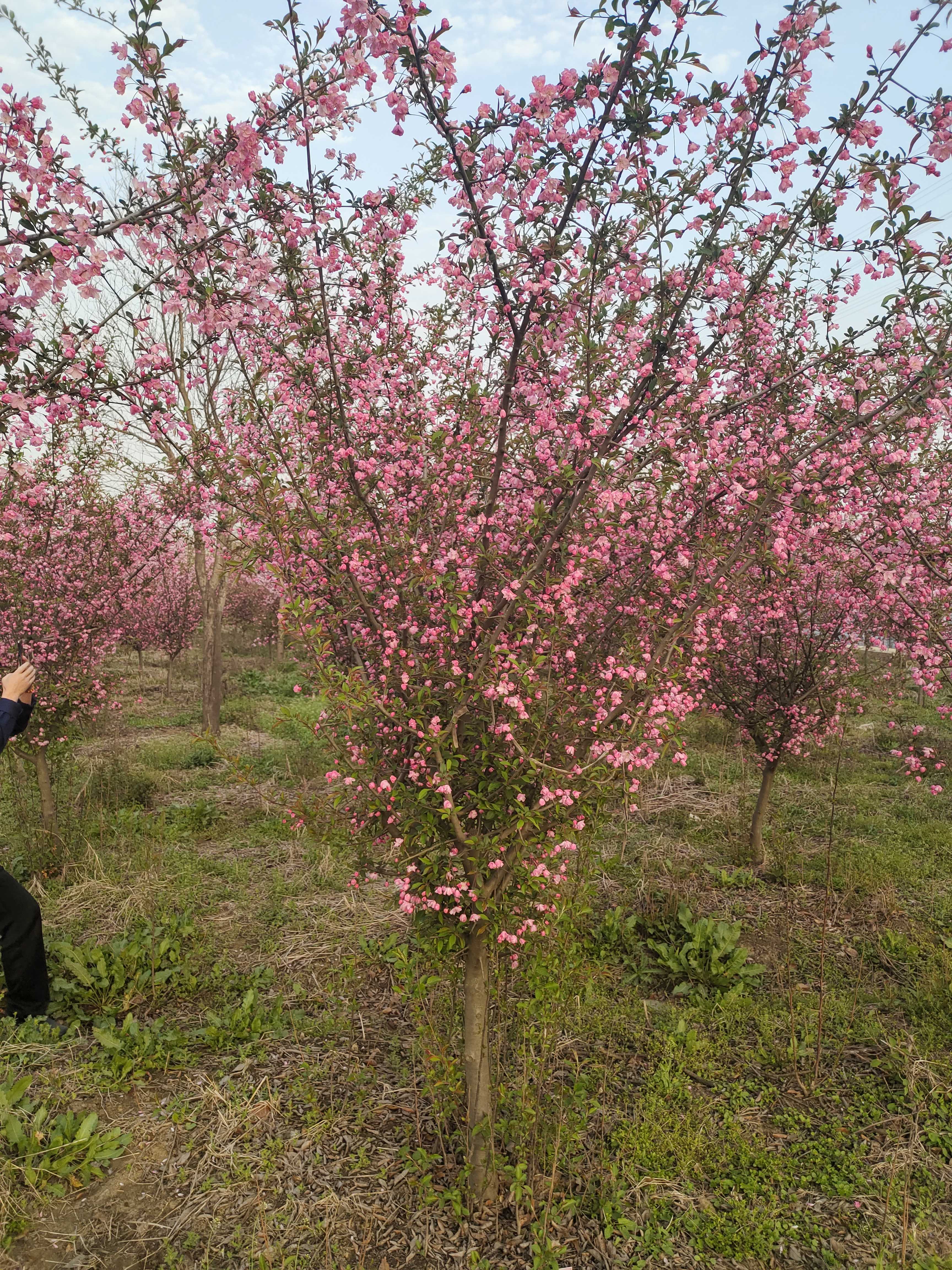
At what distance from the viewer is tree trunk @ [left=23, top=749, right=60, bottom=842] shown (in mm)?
6150

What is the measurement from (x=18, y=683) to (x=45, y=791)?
3.49 meters

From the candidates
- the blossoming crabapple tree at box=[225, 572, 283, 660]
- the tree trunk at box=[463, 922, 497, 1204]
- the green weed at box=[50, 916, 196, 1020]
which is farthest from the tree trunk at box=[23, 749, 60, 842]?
the blossoming crabapple tree at box=[225, 572, 283, 660]

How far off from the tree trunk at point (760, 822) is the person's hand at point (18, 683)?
18.1 feet

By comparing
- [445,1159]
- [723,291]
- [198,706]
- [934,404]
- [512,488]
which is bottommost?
[445,1159]

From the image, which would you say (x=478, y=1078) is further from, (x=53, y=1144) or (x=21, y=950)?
(x=21, y=950)

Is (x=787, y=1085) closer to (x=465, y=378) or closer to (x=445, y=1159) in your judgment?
(x=445, y=1159)

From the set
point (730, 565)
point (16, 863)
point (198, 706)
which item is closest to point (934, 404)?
point (730, 565)

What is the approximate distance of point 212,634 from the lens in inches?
433

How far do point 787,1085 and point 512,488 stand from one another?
3.32m

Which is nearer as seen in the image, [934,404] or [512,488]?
[934,404]

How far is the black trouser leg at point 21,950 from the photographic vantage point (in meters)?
Answer: 3.83

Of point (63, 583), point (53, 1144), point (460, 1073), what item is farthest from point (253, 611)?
point (460, 1073)

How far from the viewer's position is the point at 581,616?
2.88m

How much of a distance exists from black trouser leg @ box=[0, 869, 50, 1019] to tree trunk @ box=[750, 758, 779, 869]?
5393 mm
